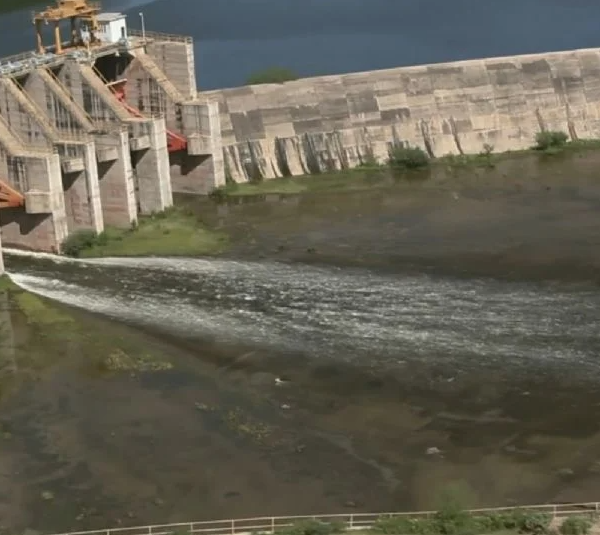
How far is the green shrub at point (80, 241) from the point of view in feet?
144

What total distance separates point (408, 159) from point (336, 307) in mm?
19358

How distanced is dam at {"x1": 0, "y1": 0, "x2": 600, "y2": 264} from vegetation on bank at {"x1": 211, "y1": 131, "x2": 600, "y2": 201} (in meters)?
0.44

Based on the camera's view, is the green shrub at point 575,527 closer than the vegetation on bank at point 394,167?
Yes

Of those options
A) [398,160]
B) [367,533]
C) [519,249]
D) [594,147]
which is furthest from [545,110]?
[367,533]

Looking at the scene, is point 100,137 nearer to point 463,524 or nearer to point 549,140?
point 549,140

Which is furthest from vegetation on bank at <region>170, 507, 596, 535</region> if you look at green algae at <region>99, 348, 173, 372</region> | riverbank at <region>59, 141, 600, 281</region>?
riverbank at <region>59, 141, 600, 281</region>

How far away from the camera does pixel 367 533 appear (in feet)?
74.6

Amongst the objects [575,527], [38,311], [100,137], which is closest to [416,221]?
[100,137]

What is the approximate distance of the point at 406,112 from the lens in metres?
57.1

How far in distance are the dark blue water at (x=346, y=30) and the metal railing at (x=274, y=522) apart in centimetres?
4582

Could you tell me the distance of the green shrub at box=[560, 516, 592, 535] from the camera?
2219 cm

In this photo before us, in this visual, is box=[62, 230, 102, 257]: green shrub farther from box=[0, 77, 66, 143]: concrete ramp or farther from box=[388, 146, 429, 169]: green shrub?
box=[388, 146, 429, 169]: green shrub

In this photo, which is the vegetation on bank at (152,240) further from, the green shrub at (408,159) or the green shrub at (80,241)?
the green shrub at (408,159)

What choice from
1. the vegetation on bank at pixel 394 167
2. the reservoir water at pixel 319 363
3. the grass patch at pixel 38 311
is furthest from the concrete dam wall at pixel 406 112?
the grass patch at pixel 38 311
